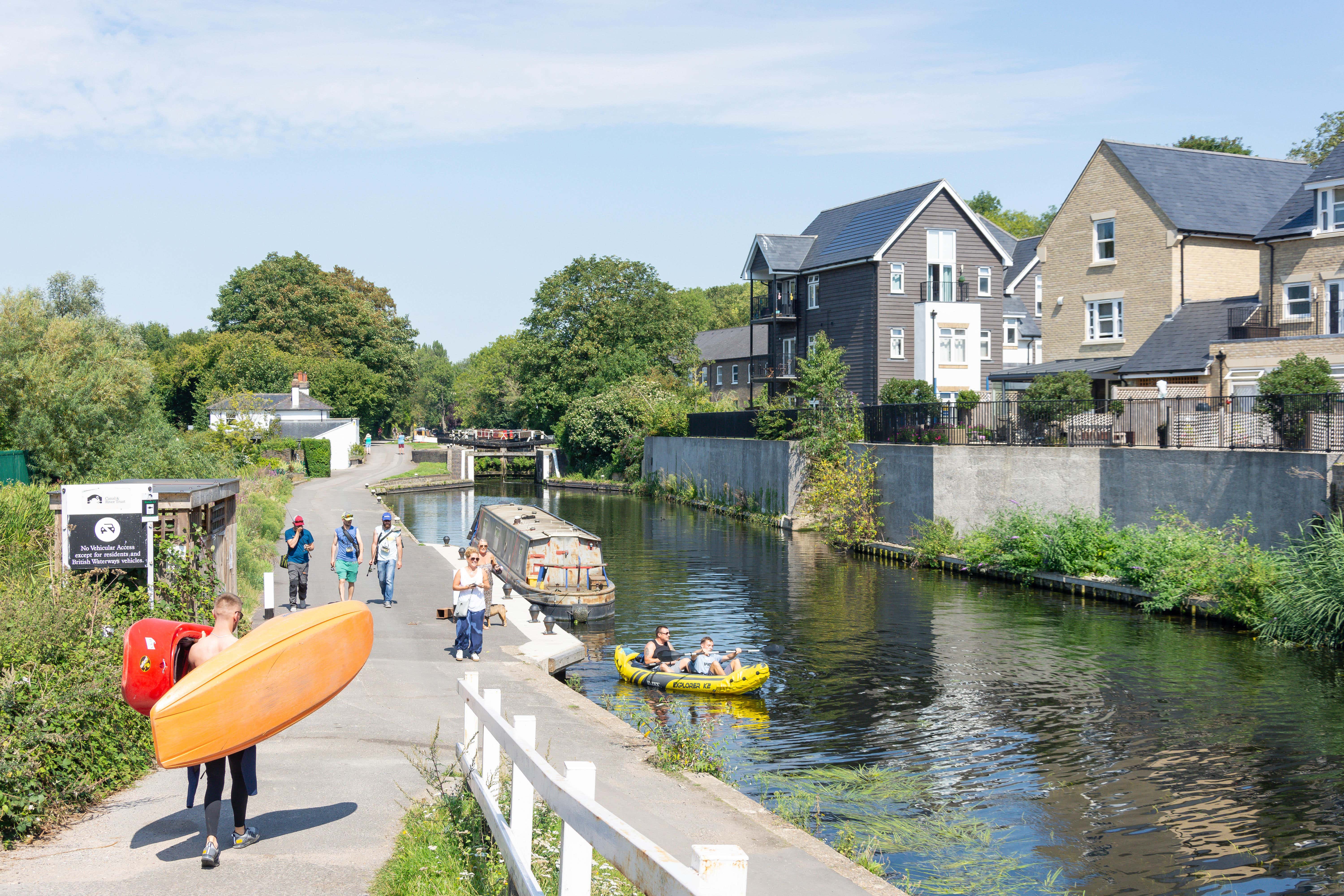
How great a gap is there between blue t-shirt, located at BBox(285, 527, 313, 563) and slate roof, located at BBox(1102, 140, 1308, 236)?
3539 cm

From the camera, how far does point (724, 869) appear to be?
11.4ft

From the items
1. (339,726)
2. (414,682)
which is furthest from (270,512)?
(339,726)

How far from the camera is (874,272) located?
52.1 metres

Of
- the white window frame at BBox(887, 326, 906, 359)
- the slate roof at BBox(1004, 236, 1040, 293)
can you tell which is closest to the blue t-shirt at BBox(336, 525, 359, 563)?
the white window frame at BBox(887, 326, 906, 359)

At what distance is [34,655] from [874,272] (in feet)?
153

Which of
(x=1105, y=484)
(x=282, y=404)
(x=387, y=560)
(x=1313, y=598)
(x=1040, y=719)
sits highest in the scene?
(x=282, y=404)

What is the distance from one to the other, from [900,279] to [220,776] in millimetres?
48575

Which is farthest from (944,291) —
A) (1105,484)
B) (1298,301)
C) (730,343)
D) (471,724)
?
(471,724)

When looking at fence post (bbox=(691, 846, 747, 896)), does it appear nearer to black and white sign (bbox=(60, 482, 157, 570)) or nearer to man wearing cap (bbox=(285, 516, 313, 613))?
black and white sign (bbox=(60, 482, 157, 570))

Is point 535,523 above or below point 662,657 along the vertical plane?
above

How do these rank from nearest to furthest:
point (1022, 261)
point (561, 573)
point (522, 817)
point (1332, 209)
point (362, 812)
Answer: point (522, 817) < point (362, 812) < point (561, 573) < point (1332, 209) < point (1022, 261)

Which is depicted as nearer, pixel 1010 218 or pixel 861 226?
pixel 861 226

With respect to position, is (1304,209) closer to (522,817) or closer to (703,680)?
(703,680)

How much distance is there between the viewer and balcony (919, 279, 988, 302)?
A: 52.7 m
